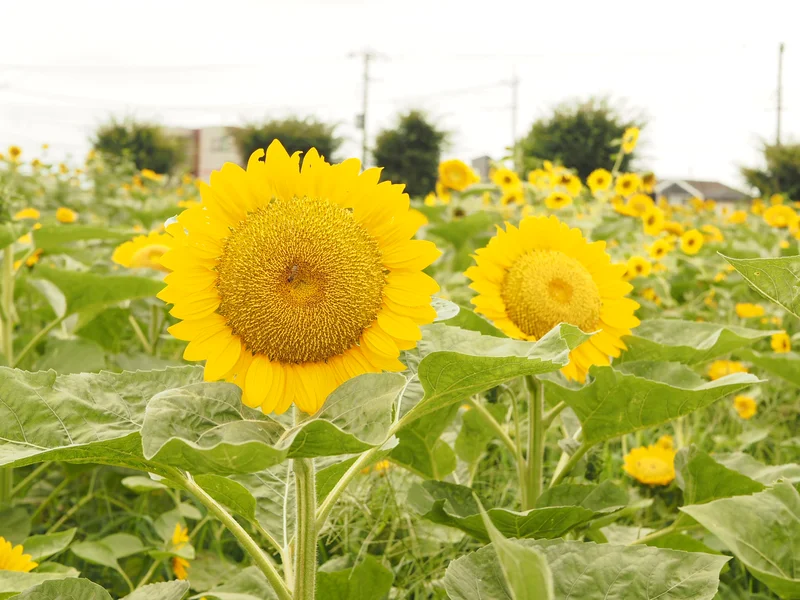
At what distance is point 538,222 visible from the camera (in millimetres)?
1451

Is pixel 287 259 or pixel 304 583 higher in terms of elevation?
pixel 287 259

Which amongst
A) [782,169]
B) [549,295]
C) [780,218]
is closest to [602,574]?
[549,295]

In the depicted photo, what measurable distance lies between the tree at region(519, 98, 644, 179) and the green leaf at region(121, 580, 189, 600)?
36.7 feet

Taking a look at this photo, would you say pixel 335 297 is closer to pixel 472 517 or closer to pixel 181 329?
pixel 181 329

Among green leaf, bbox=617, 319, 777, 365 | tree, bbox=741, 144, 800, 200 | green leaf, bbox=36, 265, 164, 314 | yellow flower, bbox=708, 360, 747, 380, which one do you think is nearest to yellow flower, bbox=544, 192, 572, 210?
yellow flower, bbox=708, 360, 747, 380

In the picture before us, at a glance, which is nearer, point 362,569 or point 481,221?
point 362,569

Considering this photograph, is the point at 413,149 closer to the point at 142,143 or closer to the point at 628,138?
the point at 142,143

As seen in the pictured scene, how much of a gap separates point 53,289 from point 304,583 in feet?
4.67

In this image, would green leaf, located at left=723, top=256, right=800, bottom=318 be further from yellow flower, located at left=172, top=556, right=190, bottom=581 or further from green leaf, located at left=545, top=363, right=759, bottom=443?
yellow flower, located at left=172, top=556, right=190, bottom=581

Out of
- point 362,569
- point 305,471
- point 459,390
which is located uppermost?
point 459,390

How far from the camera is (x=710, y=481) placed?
4.35ft

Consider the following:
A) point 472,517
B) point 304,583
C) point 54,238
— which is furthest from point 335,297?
Answer: point 54,238

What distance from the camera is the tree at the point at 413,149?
1648 centimetres

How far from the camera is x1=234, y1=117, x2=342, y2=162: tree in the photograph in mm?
17812
